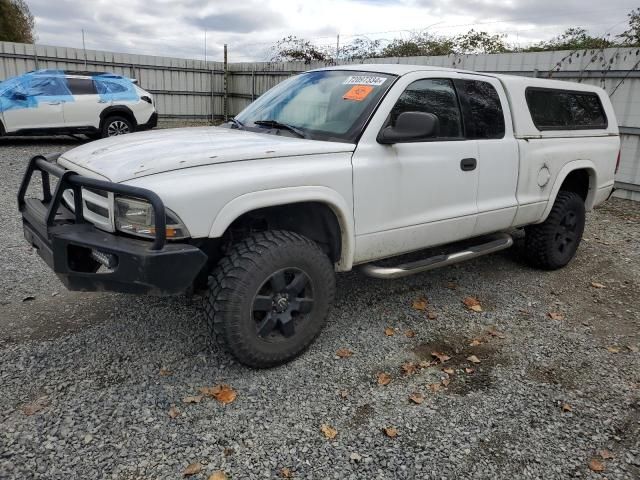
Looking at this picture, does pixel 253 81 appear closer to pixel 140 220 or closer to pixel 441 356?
pixel 441 356

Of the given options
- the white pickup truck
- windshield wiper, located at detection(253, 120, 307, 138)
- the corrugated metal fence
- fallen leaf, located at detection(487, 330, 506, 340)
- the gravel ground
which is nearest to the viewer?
the gravel ground

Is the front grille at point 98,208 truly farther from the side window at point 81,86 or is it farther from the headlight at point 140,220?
the side window at point 81,86

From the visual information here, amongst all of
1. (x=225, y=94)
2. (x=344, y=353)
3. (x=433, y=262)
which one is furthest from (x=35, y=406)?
(x=225, y=94)

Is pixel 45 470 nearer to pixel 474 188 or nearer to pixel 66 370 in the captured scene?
pixel 66 370

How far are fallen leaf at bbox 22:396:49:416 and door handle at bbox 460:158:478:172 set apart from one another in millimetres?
3102

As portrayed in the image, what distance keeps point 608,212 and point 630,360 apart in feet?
16.0

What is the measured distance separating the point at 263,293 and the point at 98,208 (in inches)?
40.9

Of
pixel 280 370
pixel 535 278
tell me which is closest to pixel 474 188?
pixel 535 278

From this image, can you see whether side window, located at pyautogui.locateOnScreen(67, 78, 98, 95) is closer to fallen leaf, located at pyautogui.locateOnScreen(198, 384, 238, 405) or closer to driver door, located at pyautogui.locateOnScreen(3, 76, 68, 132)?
driver door, located at pyautogui.locateOnScreen(3, 76, 68, 132)

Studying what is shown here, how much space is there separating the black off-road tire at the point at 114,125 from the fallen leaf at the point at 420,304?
991 cm

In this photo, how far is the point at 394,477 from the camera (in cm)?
235

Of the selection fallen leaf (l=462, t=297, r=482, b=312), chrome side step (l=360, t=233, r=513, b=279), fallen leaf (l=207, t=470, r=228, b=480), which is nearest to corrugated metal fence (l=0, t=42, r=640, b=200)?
chrome side step (l=360, t=233, r=513, b=279)

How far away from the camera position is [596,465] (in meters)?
2.48

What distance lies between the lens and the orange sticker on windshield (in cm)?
353
